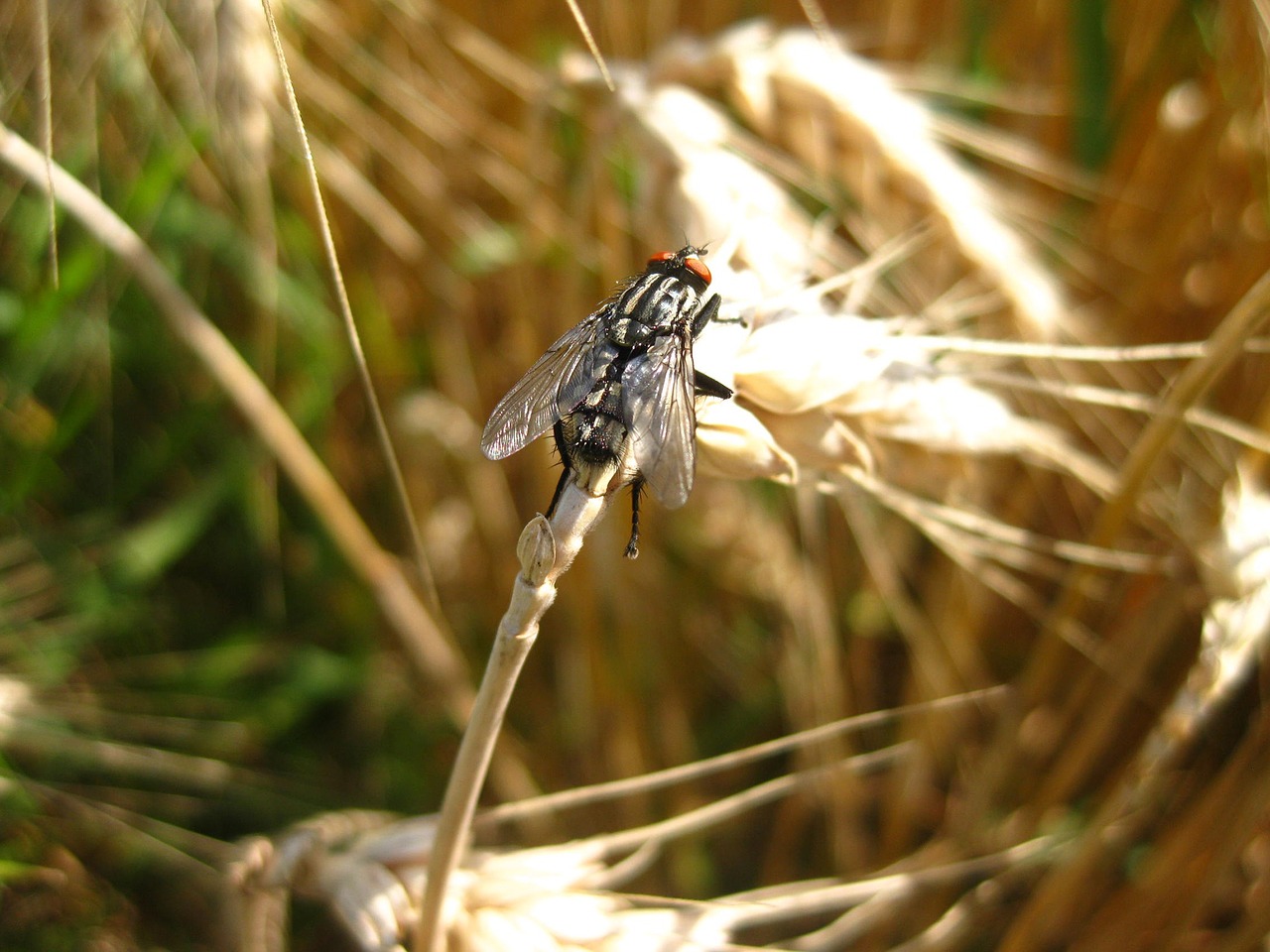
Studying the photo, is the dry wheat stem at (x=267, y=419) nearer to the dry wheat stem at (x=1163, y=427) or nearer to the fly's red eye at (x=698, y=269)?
the fly's red eye at (x=698, y=269)

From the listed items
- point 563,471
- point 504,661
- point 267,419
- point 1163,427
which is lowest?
point 504,661

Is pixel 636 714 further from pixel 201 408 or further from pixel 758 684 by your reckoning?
pixel 201 408

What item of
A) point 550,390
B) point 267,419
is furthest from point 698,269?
point 267,419

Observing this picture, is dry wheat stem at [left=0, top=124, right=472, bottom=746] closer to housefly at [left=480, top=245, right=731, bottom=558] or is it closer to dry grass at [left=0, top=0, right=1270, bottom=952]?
dry grass at [left=0, top=0, right=1270, bottom=952]

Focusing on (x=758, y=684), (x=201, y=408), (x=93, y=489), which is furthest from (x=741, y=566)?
(x=93, y=489)

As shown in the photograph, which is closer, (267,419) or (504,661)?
(504,661)

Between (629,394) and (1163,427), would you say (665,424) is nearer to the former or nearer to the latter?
(629,394)

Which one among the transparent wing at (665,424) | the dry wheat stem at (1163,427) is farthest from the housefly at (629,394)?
the dry wheat stem at (1163,427)

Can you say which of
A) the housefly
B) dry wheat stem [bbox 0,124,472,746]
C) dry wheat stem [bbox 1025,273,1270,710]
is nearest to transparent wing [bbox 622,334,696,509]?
the housefly
